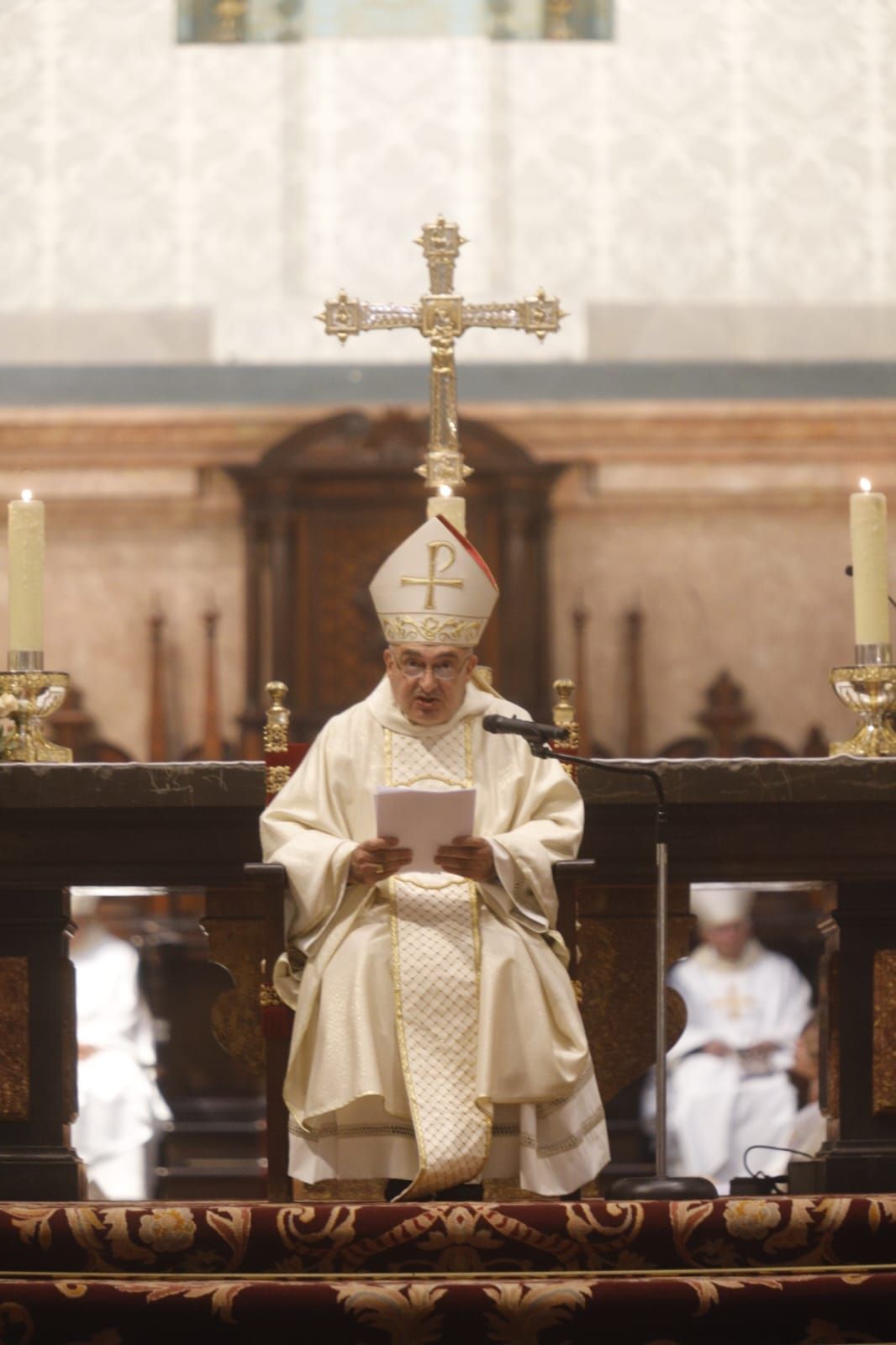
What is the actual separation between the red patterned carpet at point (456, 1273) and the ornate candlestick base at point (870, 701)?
4.92 ft

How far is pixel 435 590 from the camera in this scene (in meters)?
5.01

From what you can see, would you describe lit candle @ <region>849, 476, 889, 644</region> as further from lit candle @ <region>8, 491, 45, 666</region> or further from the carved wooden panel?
the carved wooden panel

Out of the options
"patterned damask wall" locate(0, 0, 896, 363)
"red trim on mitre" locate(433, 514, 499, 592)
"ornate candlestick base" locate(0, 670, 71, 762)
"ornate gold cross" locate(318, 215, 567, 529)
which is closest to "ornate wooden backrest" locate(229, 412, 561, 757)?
"patterned damask wall" locate(0, 0, 896, 363)

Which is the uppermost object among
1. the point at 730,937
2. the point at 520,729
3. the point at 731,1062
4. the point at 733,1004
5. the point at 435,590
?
the point at 435,590

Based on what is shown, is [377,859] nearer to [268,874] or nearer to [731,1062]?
[268,874]

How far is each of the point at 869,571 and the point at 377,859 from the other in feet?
4.53

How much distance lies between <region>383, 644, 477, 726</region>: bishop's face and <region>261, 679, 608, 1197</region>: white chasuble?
28cm

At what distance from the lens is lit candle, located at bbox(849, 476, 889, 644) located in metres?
5.23

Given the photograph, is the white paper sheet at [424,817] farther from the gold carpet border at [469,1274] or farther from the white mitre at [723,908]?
the white mitre at [723,908]

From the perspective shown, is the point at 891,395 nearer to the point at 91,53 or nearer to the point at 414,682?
the point at 91,53

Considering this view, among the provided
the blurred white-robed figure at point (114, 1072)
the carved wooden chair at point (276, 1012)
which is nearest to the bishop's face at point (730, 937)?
the blurred white-robed figure at point (114, 1072)

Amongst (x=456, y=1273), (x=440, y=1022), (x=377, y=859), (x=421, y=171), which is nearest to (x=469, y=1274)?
(x=456, y=1273)

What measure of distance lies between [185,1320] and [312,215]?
652cm

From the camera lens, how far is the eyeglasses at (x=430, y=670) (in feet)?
16.4
